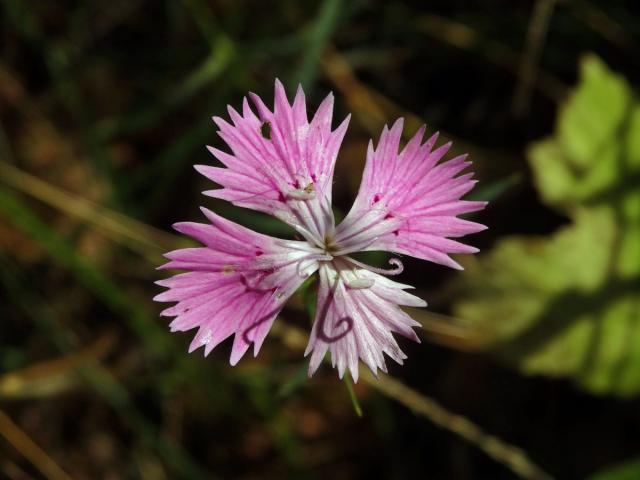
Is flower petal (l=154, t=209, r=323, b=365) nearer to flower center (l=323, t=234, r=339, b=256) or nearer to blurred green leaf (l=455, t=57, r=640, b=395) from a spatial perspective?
flower center (l=323, t=234, r=339, b=256)

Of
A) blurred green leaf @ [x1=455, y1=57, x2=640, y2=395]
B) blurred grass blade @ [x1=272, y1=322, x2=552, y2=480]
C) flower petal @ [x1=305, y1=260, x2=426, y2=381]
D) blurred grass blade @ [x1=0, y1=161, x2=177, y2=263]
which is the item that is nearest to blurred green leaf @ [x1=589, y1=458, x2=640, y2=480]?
blurred grass blade @ [x1=272, y1=322, x2=552, y2=480]

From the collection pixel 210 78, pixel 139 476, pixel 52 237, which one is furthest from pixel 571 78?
pixel 139 476

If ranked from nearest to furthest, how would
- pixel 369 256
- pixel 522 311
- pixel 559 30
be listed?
pixel 369 256
pixel 522 311
pixel 559 30

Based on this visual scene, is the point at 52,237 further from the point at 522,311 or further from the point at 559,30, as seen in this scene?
the point at 559,30

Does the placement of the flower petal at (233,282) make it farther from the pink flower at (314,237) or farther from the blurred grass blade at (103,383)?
the blurred grass blade at (103,383)

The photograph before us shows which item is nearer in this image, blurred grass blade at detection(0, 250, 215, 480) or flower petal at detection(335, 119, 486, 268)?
flower petal at detection(335, 119, 486, 268)

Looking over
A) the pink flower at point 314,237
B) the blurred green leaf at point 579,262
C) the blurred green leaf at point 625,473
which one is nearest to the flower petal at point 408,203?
the pink flower at point 314,237
